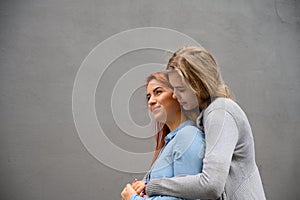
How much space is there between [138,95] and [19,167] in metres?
1.06

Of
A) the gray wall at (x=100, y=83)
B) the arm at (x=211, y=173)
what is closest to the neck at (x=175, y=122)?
the arm at (x=211, y=173)

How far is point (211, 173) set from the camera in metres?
0.88

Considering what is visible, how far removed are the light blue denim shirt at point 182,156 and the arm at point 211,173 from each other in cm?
2

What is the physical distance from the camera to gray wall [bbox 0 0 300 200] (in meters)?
2.89

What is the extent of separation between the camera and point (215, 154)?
884 mm

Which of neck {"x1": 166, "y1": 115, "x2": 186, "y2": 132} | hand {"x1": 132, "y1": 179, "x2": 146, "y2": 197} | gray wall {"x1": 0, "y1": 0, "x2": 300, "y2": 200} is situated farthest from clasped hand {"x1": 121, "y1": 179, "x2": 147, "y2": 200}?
gray wall {"x1": 0, "y1": 0, "x2": 300, "y2": 200}

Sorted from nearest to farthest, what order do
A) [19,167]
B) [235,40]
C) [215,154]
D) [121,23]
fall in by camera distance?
1. [215,154]
2. [19,167]
3. [121,23]
4. [235,40]

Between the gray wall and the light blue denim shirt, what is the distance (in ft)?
5.57

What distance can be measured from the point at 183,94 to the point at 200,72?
72mm

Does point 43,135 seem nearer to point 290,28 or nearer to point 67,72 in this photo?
point 67,72

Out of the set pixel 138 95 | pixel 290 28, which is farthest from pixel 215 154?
pixel 290 28

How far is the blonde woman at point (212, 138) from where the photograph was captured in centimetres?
88

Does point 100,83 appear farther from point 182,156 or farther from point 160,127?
point 182,156

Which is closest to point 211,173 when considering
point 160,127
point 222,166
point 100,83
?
point 222,166
